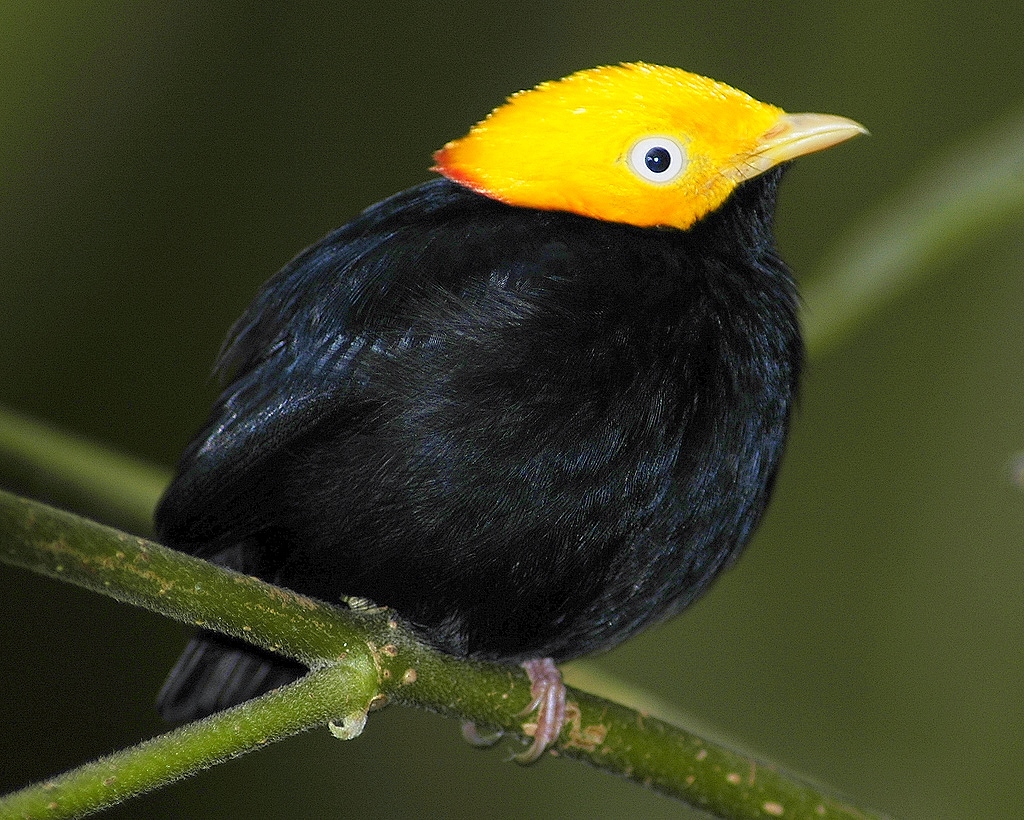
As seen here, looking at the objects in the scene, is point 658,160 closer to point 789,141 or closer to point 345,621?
point 789,141

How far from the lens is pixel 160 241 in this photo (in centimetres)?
→ 477

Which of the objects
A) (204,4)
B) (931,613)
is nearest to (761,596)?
(931,613)

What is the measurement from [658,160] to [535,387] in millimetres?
690

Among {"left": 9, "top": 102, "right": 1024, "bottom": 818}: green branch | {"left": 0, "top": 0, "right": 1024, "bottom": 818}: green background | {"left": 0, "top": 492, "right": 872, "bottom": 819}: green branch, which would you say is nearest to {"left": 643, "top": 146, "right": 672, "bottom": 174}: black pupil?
{"left": 9, "top": 102, "right": 1024, "bottom": 818}: green branch

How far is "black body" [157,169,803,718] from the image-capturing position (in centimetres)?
280

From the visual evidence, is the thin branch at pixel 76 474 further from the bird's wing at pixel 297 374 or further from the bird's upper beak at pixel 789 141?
the bird's upper beak at pixel 789 141

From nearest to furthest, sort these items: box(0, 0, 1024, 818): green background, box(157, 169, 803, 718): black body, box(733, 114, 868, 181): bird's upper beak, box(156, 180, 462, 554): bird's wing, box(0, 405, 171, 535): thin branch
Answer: box(157, 169, 803, 718): black body, box(156, 180, 462, 554): bird's wing, box(0, 405, 171, 535): thin branch, box(733, 114, 868, 181): bird's upper beak, box(0, 0, 1024, 818): green background

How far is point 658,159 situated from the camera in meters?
3.11

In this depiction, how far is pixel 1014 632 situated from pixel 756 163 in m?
2.80

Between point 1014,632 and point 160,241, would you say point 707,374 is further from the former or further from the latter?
point 1014,632

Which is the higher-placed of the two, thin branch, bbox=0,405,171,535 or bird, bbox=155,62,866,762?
bird, bbox=155,62,866,762

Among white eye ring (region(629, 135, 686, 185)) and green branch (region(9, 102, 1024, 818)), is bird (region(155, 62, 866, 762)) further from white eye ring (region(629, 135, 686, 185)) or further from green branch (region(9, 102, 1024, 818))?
green branch (region(9, 102, 1024, 818))

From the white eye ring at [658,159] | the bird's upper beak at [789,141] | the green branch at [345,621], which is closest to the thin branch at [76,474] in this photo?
the green branch at [345,621]

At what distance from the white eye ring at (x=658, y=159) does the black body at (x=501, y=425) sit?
5.3 inches
